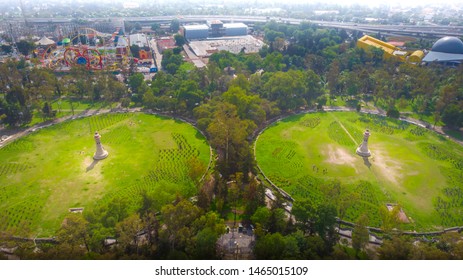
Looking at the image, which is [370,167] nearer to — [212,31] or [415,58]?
[415,58]

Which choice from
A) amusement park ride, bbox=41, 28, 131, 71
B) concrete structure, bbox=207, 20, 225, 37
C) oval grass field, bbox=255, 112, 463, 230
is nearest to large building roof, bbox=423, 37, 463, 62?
oval grass field, bbox=255, 112, 463, 230

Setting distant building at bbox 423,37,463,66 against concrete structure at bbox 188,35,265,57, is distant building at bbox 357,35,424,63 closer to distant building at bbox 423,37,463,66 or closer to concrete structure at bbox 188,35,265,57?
distant building at bbox 423,37,463,66

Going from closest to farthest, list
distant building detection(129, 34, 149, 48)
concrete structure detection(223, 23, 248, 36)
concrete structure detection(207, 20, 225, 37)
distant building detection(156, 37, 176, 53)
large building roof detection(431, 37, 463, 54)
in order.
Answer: large building roof detection(431, 37, 463, 54)
distant building detection(129, 34, 149, 48)
distant building detection(156, 37, 176, 53)
concrete structure detection(207, 20, 225, 37)
concrete structure detection(223, 23, 248, 36)

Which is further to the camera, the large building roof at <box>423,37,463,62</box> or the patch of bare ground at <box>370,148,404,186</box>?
the large building roof at <box>423,37,463,62</box>

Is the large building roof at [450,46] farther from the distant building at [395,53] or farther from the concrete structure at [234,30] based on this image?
the concrete structure at [234,30]

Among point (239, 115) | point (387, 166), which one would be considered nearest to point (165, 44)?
point (239, 115)

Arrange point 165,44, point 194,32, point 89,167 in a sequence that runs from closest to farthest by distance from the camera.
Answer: point 89,167 → point 165,44 → point 194,32
